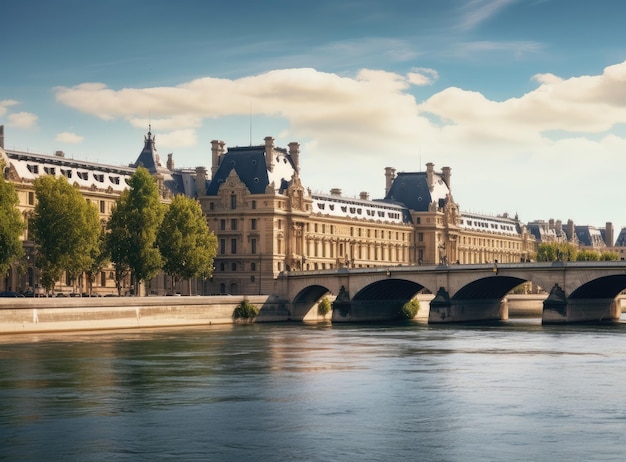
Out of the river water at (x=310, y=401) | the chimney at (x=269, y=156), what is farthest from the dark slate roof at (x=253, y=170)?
the river water at (x=310, y=401)

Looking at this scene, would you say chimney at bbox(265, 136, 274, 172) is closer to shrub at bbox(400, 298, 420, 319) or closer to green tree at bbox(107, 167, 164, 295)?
shrub at bbox(400, 298, 420, 319)

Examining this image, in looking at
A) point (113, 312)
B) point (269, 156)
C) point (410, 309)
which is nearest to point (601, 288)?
point (410, 309)

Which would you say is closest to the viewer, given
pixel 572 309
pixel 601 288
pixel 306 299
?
pixel 572 309

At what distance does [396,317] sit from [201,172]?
39206 mm

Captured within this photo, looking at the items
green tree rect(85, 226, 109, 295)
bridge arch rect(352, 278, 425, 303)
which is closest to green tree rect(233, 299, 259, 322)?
bridge arch rect(352, 278, 425, 303)

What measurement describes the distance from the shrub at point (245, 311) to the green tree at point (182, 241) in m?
5.96

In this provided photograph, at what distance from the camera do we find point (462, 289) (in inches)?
5512

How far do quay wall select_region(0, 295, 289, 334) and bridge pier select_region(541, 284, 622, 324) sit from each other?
1292 inches

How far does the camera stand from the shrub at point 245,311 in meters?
133

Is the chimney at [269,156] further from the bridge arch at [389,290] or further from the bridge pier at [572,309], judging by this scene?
the bridge pier at [572,309]

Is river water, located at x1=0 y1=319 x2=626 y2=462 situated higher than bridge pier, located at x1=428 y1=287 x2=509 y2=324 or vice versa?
bridge pier, located at x1=428 y1=287 x2=509 y2=324

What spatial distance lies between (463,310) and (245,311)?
27613 mm

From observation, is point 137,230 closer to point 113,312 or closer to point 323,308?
point 113,312

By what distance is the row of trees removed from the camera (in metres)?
115
